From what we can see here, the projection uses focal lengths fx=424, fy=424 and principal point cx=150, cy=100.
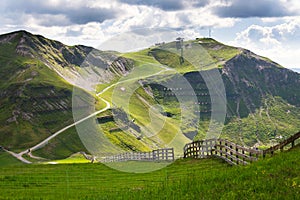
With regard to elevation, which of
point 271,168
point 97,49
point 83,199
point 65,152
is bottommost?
point 65,152

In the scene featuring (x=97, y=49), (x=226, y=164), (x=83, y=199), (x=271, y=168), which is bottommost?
(x=226, y=164)

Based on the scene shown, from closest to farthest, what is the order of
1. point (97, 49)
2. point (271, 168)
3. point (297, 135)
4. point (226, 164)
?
point (271, 168) < point (297, 135) < point (97, 49) < point (226, 164)

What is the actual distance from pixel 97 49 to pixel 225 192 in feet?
60.4

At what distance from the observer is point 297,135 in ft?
86.3

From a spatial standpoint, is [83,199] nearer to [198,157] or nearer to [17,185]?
[17,185]

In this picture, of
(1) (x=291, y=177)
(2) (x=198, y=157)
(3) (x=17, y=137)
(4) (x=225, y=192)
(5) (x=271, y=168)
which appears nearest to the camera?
(4) (x=225, y=192)

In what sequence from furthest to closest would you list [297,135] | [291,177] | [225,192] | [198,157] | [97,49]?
[198,157] → [97,49] → [297,135] → [291,177] → [225,192]

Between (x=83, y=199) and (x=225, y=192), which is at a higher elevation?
(x=225, y=192)

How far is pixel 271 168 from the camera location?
18.3 m

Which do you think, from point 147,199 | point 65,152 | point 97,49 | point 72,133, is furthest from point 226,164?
point 72,133

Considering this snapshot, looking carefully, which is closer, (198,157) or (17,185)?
(17,185)

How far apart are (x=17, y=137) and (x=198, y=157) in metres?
162

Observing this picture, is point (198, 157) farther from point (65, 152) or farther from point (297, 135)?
point (65, 152)

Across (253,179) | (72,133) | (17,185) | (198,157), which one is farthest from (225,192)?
(72,133)
